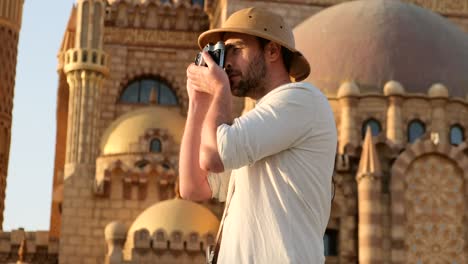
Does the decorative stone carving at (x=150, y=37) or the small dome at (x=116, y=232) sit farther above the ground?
the decorative stone carving at (x=150, y=37)

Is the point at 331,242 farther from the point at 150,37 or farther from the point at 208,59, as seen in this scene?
the point at 208,59

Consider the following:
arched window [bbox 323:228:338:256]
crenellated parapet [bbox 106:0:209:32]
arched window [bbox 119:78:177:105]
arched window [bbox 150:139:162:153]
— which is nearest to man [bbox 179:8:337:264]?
arched window [bbox 323:228:338:256]

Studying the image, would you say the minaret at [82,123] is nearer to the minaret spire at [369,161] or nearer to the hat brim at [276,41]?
the minaret spire at [369,161]

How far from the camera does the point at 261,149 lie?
11.5 feet

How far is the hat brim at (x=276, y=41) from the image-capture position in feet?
12.6

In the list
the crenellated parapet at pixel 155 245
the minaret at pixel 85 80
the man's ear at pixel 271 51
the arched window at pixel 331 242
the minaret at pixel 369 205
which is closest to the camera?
the man's ear at pixel 271 51

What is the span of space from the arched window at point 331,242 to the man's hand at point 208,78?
1829cm

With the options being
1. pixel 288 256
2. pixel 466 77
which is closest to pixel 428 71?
pixel 466 77

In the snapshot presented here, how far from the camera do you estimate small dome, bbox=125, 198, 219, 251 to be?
71.9 feet

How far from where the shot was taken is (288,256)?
3.50 m

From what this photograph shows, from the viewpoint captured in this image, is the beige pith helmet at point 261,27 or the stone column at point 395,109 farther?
the stone column at point 395,109

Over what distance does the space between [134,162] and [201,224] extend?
3723mm

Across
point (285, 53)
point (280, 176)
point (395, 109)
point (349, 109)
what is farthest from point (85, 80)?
point (280, 176)

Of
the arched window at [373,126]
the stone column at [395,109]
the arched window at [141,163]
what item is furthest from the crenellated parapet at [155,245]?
the stone column at [395,109]
